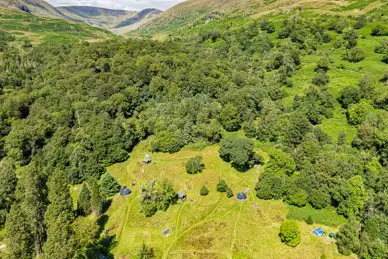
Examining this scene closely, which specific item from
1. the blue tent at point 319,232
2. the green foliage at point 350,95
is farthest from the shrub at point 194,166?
the green foliage at point 350,95

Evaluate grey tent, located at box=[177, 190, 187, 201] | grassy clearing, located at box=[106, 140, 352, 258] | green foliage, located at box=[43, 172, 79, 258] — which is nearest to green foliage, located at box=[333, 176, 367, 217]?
grassy clearing, located at box=[106, 140, 352, 258]

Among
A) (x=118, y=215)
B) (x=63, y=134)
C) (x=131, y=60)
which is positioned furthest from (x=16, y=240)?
(x=131, y=60)

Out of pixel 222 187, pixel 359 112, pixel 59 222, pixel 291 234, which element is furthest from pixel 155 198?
pixel 359 112

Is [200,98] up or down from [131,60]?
down

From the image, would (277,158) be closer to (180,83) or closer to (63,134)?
(180,83)

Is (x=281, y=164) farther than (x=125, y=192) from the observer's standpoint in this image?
No

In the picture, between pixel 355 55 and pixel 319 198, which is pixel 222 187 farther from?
pixel 355 55
